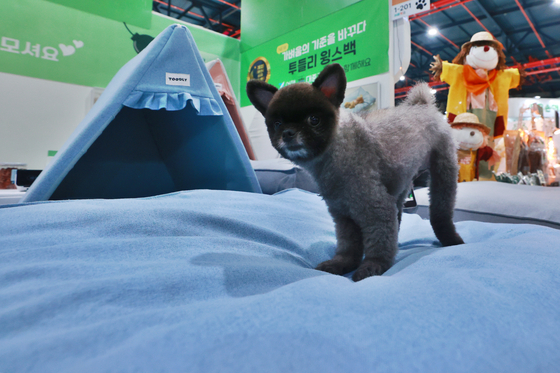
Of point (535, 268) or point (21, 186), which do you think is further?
point (21, 186)

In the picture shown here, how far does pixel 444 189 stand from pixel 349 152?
1.30 feet

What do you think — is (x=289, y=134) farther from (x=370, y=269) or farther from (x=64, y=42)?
(x=64, y=42)

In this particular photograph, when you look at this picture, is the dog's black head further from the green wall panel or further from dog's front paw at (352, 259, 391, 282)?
the green wall panel

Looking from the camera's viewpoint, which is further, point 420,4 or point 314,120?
point 420,4

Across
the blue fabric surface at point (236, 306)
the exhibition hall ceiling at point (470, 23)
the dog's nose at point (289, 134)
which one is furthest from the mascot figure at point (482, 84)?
the exhibition hall ceiling at point (470, 23)

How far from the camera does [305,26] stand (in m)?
2.80

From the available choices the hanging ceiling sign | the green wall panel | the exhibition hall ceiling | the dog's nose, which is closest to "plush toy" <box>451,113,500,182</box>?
the hanging ceiling sign

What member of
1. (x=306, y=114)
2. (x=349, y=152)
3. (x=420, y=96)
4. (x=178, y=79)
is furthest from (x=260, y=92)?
(x=178, y=79)

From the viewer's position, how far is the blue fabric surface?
0.28 metres

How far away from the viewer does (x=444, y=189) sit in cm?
90

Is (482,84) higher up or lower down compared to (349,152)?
higher up

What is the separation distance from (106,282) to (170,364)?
22 centimetres

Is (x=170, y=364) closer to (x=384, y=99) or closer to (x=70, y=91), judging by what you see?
(x=384, y=99)

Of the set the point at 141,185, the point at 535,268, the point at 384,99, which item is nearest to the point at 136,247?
the point at 535,268
